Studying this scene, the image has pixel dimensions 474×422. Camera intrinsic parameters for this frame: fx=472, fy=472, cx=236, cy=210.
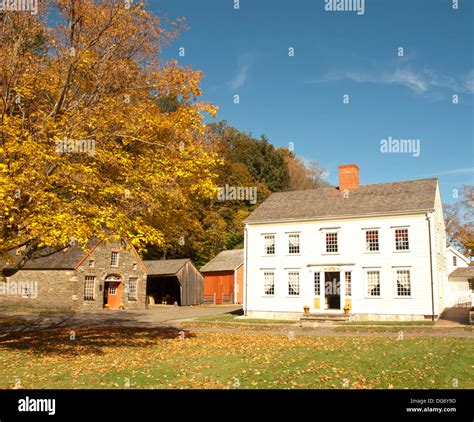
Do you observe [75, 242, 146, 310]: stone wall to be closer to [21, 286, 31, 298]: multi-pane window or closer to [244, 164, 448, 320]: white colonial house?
[21, 286, 31, 298]: multi-pane window

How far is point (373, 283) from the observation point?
3088 cm

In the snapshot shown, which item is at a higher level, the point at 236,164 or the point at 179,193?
the point at 236,164

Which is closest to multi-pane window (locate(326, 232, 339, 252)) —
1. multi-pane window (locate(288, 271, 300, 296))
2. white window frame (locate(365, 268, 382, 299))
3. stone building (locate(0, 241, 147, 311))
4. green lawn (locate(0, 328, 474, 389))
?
white window frame (locate(365, 268, 382, 299))

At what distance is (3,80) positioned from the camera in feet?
49.0

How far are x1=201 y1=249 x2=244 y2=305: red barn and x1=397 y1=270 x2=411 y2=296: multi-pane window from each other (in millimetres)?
22566

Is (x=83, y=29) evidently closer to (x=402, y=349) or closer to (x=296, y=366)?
(x=296, y=366)

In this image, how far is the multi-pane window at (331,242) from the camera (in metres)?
32.5

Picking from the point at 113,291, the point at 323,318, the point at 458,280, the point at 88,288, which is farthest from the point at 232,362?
the point at 458,280

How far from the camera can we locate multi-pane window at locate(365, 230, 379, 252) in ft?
102

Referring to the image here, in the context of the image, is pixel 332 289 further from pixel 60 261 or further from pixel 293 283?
pixel 60 261

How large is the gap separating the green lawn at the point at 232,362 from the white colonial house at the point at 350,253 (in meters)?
9.94

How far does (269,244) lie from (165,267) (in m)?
18.9
